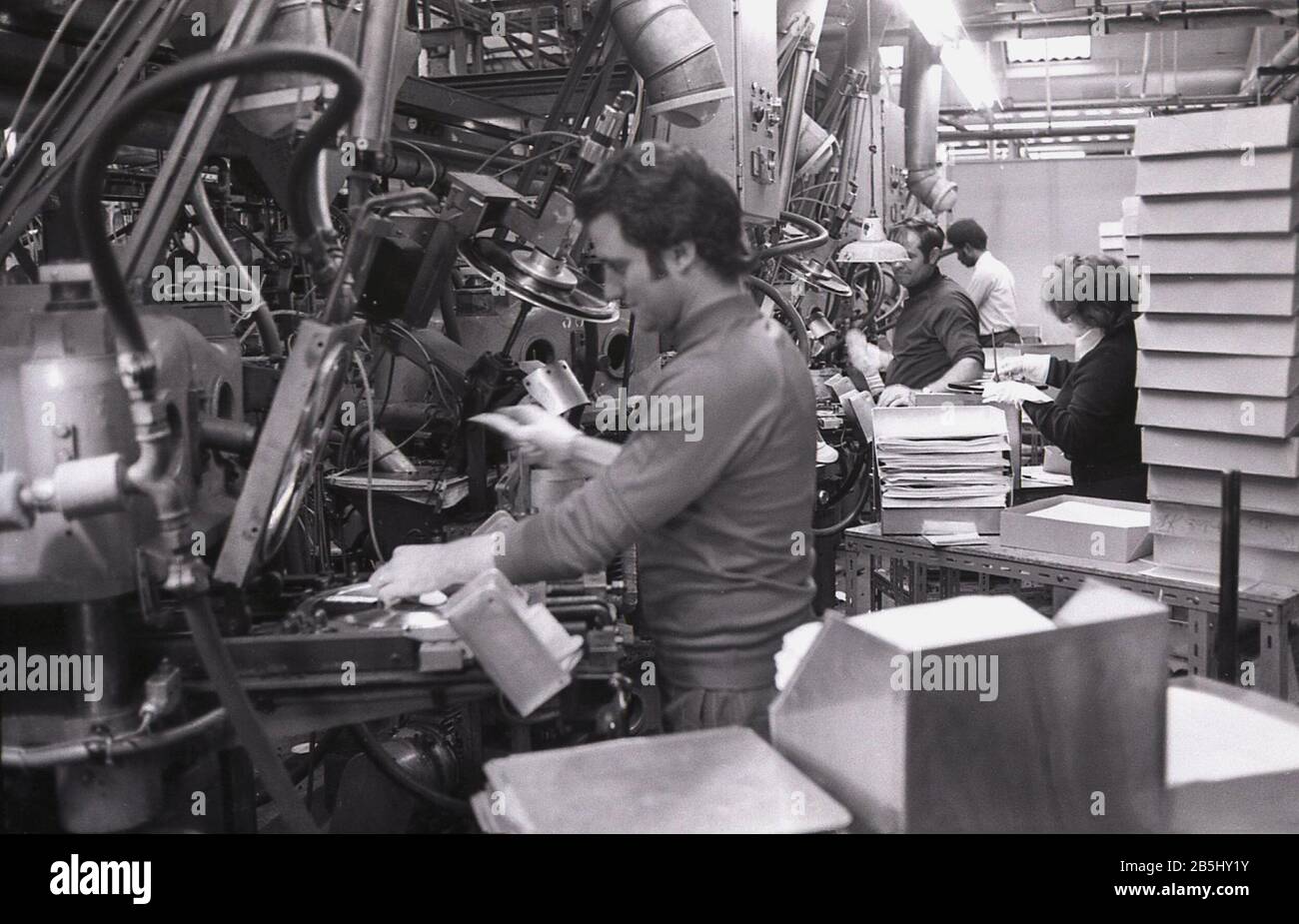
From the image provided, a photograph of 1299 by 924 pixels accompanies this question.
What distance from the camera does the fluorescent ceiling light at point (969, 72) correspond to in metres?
6.22

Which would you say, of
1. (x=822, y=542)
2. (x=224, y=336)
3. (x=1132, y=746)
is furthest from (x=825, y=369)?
(x=1132, y=746)

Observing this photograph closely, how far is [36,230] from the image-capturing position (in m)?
3.11

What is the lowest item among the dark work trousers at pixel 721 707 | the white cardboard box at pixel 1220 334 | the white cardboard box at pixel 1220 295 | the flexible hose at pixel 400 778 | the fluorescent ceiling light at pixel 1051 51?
the flexible hose at pixel 400 778

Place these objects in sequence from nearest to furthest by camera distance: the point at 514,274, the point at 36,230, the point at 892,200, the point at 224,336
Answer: the point at 224,336, the point at 514,274, the point at 36,230, the point at 892,200

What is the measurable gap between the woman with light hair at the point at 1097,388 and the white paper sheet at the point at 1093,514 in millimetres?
171

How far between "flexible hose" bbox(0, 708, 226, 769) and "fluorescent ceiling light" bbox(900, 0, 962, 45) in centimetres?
446

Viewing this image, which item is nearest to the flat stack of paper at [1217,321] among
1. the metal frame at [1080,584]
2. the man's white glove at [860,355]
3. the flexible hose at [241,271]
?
the metal frame at [1080,584]

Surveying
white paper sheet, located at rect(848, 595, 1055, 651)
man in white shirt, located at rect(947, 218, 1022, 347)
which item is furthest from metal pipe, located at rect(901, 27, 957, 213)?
white paper sheet, located at rect(848, 595, 1055, 651)

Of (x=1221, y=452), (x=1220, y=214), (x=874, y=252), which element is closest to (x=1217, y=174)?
(x=1220, y=214)

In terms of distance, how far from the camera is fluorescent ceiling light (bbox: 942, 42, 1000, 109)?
622cm

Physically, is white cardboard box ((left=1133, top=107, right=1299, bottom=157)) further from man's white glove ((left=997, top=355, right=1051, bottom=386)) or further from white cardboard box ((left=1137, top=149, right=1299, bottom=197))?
man's white glove ((left=997, top=355, right=1051, bottom=386))

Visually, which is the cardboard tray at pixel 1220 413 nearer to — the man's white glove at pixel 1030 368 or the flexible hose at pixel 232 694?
the man's white glove at pixel 1030 368

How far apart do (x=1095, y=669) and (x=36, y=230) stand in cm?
289
